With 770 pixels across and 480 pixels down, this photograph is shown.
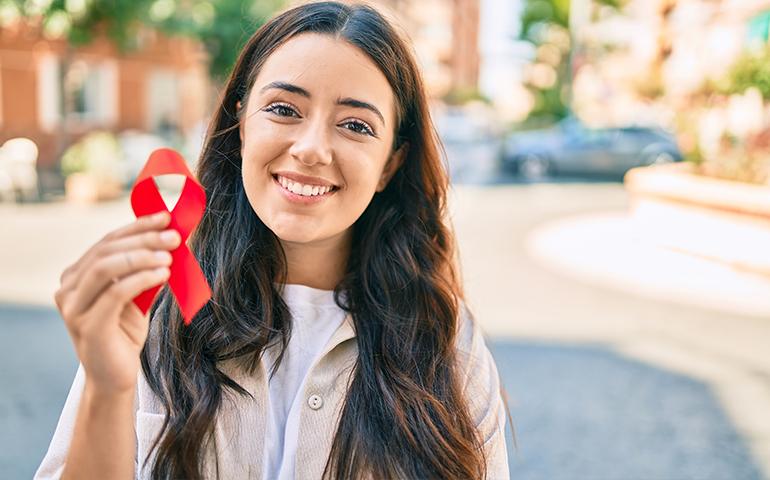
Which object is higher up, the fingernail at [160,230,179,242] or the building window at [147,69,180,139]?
the building window at [147,69,180,139]

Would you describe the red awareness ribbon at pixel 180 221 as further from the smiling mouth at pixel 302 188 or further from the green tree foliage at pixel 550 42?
the green tree foliage at pixel 550 42

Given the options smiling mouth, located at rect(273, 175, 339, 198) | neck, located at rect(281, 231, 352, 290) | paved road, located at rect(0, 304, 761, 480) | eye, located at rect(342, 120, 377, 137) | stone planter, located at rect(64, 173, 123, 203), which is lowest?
paved road, located at rect(0, 304, 761, 480)

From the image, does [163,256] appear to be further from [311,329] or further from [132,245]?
[311,329]

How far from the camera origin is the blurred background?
174 inches

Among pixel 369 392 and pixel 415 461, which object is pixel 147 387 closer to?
pixel 369 392

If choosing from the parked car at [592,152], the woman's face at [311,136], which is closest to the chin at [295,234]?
the woman's face at [311,136]

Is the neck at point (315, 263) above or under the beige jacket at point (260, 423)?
above

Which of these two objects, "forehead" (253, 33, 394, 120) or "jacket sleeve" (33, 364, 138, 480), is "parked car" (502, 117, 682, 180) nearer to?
"forehead" (253, 33, 394, 120)

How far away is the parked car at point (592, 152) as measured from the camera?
18.3m

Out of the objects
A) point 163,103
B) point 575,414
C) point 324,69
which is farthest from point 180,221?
point 163,103

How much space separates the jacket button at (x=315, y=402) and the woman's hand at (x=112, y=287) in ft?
1.69

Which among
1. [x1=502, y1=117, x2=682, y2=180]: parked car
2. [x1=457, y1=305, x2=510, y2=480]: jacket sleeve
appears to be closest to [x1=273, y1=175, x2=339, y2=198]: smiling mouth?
[x1=457, y1=305, x2=510, y2=480]: jacket sleeve

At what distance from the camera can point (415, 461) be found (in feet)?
5.02

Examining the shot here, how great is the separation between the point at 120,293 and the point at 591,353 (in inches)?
198
